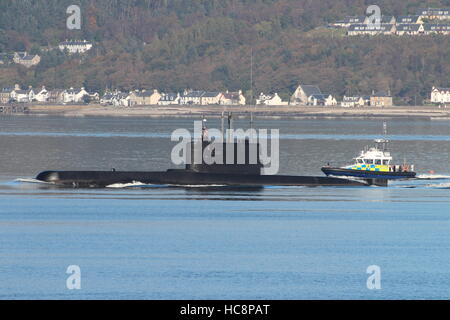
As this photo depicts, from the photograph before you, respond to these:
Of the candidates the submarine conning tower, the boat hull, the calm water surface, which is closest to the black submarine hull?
the submarine conning tower

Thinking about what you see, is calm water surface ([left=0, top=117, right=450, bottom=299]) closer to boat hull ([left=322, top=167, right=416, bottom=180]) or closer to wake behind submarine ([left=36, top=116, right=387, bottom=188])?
wake behind submarine ([left=36, top=116, right=387, bottom=188])

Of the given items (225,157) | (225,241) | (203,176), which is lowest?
(225,241)

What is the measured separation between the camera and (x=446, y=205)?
49.8m

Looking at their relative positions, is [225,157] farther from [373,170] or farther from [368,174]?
[373,170]

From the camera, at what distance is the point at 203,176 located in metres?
52.4

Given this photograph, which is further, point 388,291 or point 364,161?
point 364,161

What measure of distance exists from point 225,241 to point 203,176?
14133 millimetres

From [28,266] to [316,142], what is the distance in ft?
252

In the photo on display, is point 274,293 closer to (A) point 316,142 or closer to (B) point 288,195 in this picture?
(B) point 288,195

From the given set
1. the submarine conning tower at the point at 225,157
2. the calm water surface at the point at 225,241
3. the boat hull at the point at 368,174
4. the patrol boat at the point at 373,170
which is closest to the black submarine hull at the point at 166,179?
the submarine conning tower at the point at 225,157

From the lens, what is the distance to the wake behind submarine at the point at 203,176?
5247 centimetres

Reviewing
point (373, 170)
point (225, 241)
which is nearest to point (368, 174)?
point (373, 170)
